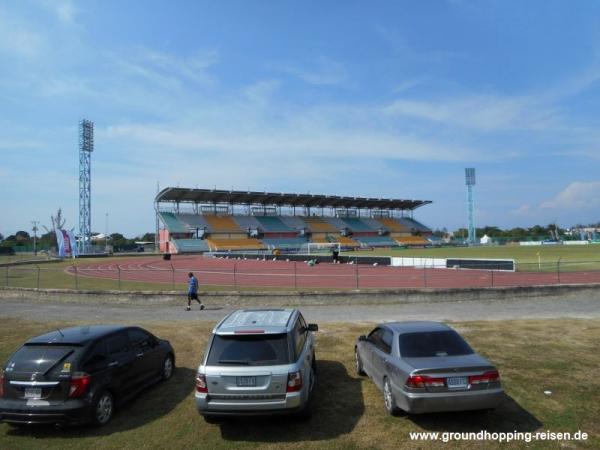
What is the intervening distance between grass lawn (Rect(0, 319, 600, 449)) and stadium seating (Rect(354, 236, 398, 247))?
94.0m

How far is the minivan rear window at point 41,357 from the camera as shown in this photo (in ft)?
24.6

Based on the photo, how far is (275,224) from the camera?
106 meters

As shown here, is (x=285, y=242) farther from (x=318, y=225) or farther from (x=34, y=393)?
(x=34, y=393)

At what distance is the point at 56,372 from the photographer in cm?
741

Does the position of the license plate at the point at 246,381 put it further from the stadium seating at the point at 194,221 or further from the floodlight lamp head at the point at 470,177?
the floodlight lamp head at the point at 470,177

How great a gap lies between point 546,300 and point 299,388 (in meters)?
18.2

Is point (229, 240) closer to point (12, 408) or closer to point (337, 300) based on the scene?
point (337, 300)

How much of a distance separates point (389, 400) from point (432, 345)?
116 cm

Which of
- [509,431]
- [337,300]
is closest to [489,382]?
[509,431]

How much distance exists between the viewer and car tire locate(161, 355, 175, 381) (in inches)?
401

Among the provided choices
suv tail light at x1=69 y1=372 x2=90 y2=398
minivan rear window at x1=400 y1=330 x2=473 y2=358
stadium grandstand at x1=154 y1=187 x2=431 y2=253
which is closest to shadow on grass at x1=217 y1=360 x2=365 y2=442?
minivan rear window at x1=400 y1=330 x2=473 y2=358

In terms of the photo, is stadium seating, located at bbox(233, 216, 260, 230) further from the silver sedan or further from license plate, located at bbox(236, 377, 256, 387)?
license plate, located at bbox(236, 377, 256, 387)

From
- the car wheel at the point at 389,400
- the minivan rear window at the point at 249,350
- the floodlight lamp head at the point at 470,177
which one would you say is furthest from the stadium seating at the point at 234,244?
the minivan rear window at the point at 249,350

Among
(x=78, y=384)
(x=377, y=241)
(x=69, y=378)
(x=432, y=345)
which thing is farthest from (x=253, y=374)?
(x=377, y=241)
